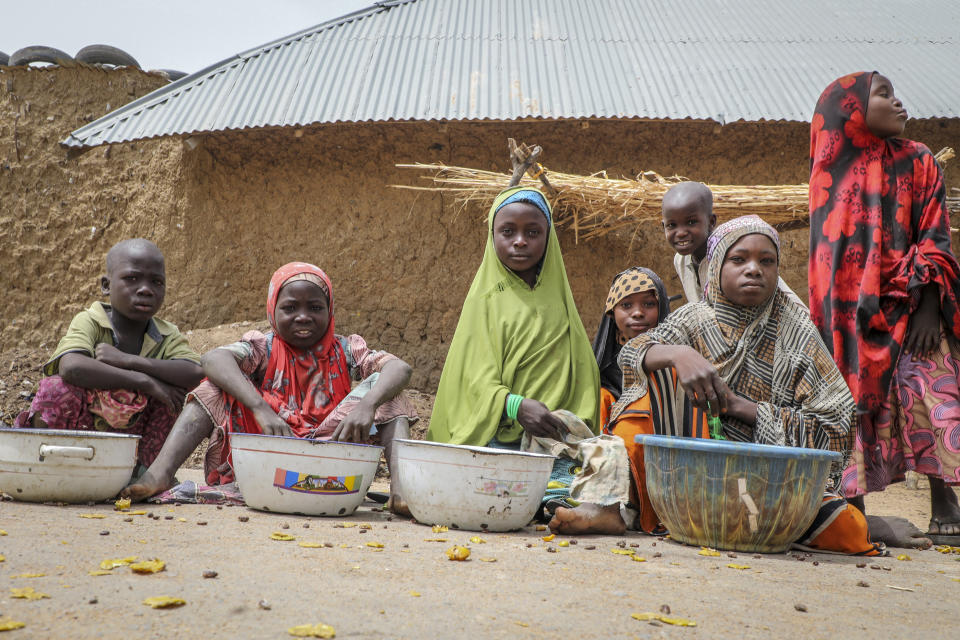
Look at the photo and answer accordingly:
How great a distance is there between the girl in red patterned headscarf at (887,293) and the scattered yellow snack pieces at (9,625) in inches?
119

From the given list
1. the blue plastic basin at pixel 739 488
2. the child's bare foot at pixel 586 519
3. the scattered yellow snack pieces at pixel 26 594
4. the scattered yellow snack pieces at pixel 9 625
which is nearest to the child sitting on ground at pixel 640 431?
the child's bare foot at pixel 586 519

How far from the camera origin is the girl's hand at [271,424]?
10.8 feet

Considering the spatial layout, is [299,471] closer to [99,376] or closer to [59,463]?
[59,463]

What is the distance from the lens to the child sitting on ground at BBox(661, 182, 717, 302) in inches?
165

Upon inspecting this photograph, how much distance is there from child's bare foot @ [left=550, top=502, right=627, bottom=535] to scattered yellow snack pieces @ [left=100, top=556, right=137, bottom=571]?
5.09 ft

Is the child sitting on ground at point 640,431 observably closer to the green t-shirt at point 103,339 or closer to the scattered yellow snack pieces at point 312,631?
the scattered yellow snack pieces at point 312,631

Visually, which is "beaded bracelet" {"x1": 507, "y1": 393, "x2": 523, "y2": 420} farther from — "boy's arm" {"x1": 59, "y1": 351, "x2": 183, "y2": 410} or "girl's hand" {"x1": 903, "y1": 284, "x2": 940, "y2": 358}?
"girl's hand" {"x1": 903, "y1": 284, "x2": 940, "y2": 358}

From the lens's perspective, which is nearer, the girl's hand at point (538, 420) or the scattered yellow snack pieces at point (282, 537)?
the scattered yellow snack pieces at point (282, 537)

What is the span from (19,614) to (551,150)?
642cm

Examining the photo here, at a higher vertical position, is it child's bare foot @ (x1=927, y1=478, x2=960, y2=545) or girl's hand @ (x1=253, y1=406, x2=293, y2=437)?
girl's hand @ (x1=253, y1=406, x2=293, y2=437)

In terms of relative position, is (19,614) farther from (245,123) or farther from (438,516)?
(245,123)

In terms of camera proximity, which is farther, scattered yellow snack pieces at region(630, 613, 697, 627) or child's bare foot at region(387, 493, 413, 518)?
child's bare foot at region(387, 493, 413, 518)

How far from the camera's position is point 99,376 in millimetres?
3537

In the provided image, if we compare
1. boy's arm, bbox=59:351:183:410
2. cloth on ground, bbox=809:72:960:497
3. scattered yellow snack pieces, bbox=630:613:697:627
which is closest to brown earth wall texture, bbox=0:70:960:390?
cloth on ground, bbox=809:72:960:497
